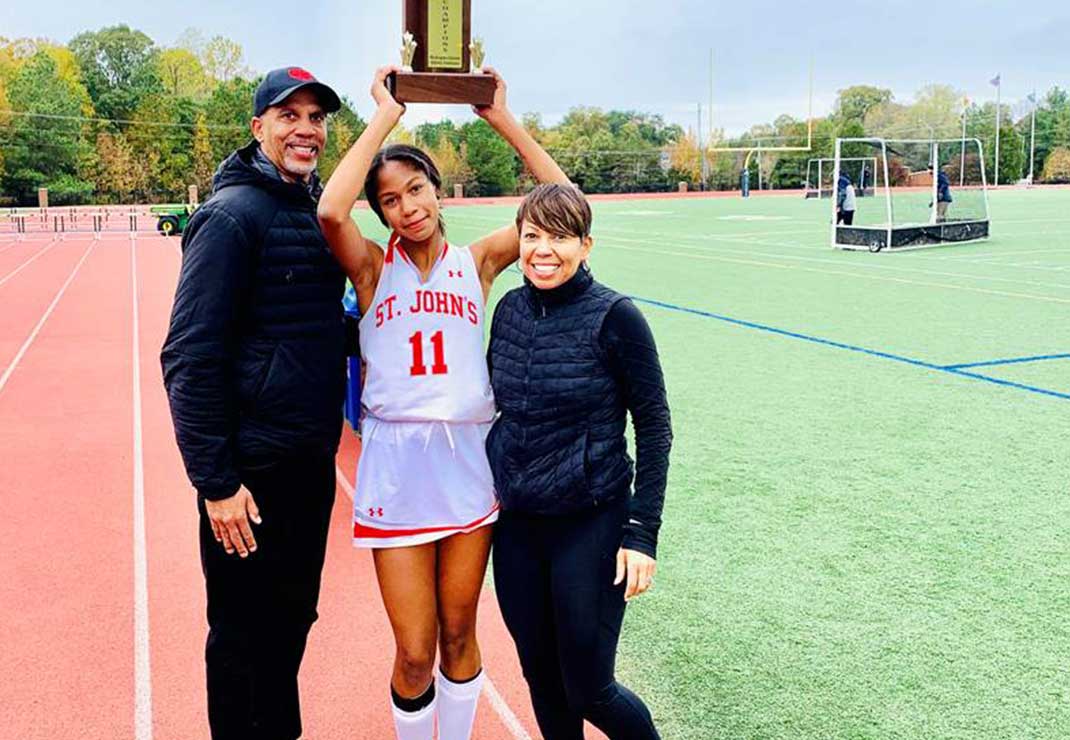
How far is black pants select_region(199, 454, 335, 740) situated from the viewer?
9.24 feet

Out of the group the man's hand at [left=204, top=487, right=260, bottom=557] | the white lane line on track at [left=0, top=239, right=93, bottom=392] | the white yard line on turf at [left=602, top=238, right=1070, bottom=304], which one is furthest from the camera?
the white yard line on turf at [left=602, top=238, right=1070, bottom=304]

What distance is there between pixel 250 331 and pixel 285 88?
0.65 metres

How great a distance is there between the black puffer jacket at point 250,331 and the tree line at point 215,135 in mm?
38714

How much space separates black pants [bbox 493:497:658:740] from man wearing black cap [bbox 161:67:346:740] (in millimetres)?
611

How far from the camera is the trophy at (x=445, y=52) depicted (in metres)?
3.04

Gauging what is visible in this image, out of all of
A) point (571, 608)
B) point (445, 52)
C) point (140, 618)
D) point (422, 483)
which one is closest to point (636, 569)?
point (571, 608)

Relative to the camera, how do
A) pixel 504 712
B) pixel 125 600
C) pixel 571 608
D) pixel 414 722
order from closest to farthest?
pixel 571 608, pixel 414 722, pixel 504 712, pixel 125 600

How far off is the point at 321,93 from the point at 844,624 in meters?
2.97

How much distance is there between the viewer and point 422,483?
272cm

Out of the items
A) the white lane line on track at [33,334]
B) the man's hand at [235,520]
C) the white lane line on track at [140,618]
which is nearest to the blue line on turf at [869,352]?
the white lane line on track at [140,618]

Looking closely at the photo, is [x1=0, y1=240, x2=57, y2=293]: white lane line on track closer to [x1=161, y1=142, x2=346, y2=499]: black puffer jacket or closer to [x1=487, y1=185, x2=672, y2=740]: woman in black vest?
[x1=161, y1=142, x2=346, y2=499]: black puffer jacket

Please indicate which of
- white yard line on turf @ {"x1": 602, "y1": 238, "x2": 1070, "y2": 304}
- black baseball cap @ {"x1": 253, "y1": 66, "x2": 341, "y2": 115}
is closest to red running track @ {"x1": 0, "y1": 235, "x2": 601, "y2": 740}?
black baseball cap @ {"x1": 253, "y1": 66, "x2": 341, "y2": 115}

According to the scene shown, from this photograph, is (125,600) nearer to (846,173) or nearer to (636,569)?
(636,569)

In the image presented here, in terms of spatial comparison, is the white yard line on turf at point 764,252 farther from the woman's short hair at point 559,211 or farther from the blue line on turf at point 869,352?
the woman's short hair at point 559,211
